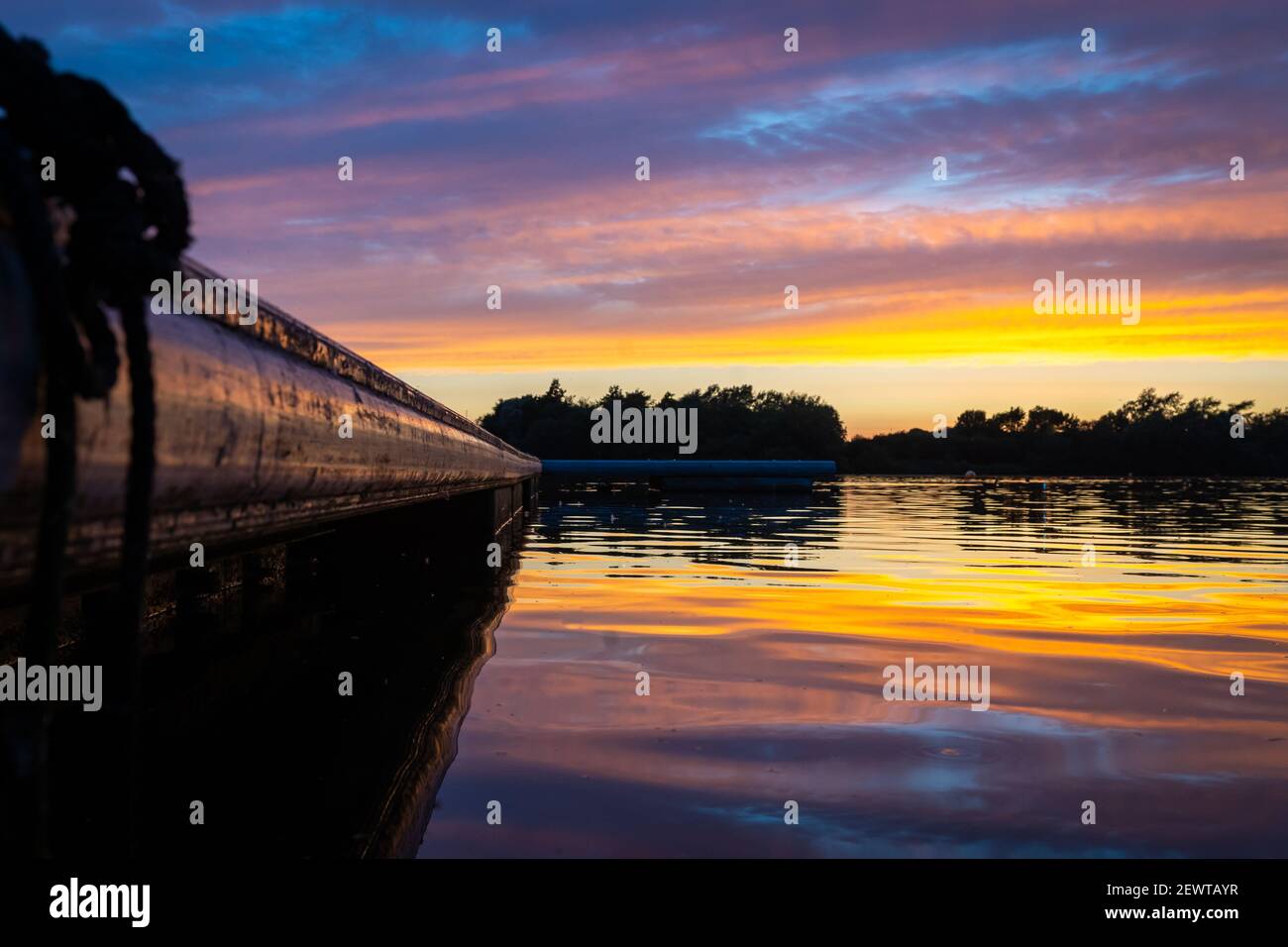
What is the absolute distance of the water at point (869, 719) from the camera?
2.63 meters

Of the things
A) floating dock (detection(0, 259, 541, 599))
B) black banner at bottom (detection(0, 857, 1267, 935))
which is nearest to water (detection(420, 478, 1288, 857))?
black banner at bottom (detection(0, 857, 1267, 935))

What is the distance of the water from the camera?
8.63 feet

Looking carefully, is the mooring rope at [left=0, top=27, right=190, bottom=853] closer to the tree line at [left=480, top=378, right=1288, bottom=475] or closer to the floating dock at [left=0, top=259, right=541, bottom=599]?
the floating dock at [left=0, top=259, right=541, bottom=599]

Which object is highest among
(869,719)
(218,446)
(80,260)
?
(80,260)

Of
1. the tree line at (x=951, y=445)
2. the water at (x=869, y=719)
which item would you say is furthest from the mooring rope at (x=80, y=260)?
the tree line at (x=951, y=445)

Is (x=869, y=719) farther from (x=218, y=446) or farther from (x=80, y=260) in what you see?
(x=80, y=260)

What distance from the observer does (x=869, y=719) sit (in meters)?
3.77

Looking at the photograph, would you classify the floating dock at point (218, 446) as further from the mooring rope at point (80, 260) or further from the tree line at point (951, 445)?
the tree line at point (951, 445)
